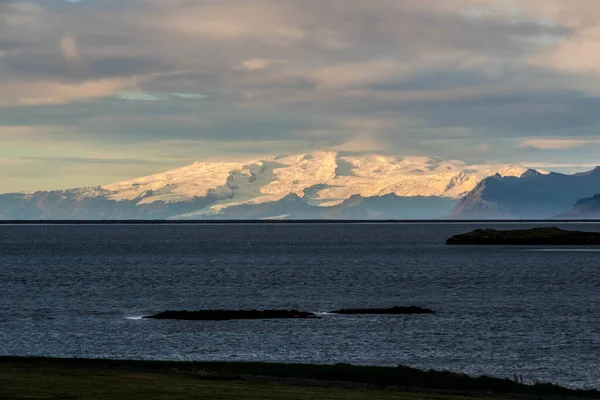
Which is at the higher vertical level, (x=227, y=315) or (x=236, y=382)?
(x=236, y=382)

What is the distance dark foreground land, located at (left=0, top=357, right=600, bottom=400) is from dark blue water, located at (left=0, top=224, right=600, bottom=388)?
23.9 feet

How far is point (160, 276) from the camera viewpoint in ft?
456

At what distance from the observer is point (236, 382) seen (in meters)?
43.2

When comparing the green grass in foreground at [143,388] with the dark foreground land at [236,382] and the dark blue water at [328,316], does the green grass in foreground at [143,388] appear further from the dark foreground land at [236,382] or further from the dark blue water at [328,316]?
the dark blue water at [328,316]

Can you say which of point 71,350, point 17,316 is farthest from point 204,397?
point 17,316

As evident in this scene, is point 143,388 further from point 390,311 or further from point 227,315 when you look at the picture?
point 390,311

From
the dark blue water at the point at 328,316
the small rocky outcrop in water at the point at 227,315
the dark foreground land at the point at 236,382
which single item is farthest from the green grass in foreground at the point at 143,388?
the small rocky outcrop in water at the point at 227,315

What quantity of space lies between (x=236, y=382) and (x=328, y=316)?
40.2 metres

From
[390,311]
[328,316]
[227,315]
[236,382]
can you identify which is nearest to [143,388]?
[236,382]

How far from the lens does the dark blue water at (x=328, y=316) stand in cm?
6056

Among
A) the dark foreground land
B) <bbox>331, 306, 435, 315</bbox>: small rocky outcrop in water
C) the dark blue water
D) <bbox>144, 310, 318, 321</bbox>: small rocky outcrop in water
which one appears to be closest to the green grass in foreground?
the dark foreground land

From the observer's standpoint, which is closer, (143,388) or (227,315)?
(143,388)

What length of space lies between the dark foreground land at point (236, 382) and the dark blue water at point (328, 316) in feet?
23.9

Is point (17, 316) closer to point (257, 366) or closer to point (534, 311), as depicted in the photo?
point (257, 366)
